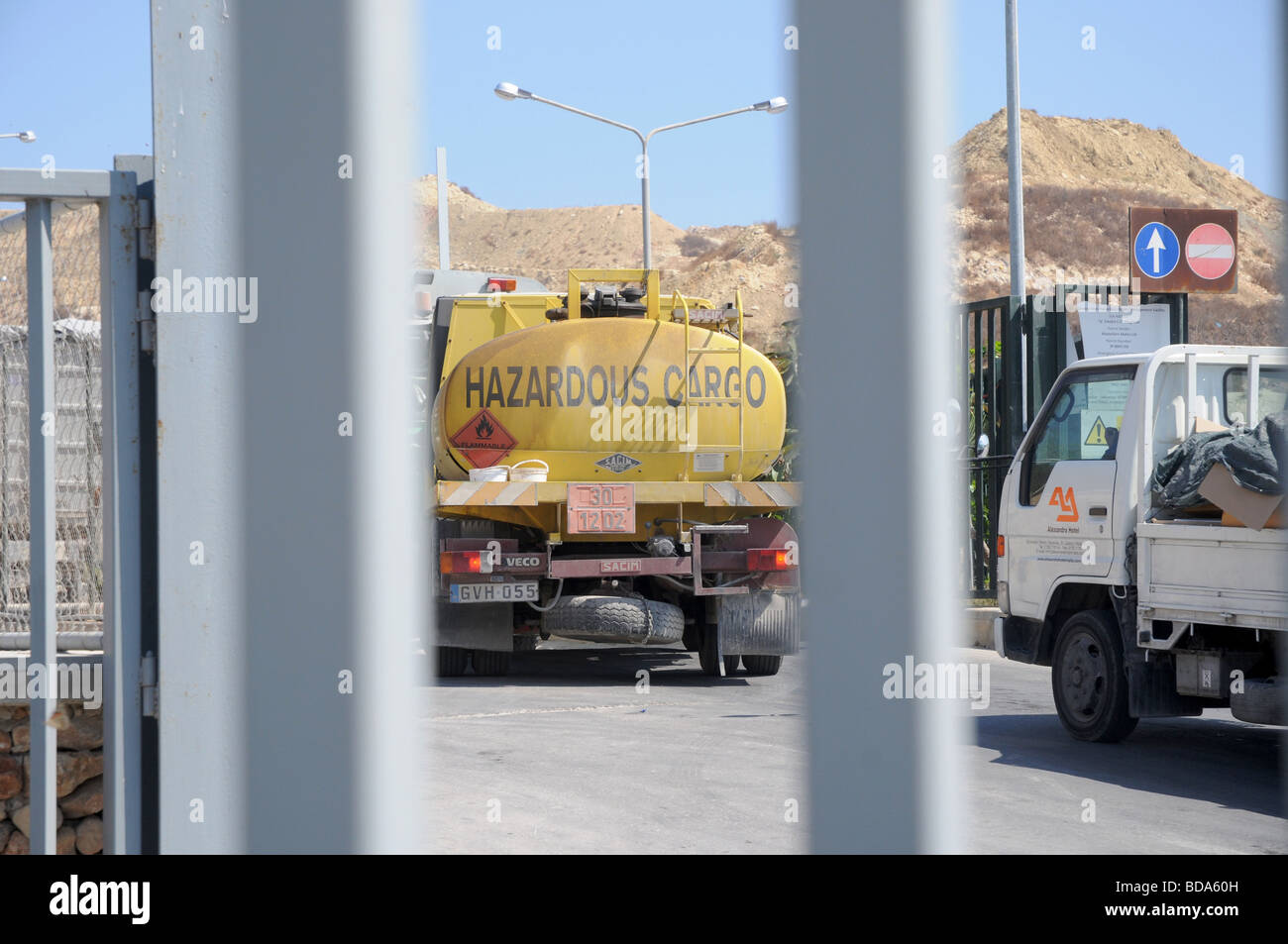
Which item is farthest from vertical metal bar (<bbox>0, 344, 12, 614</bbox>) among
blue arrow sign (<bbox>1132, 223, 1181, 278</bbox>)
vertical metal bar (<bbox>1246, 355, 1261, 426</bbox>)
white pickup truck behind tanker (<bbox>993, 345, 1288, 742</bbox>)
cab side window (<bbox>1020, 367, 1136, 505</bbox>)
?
blue arrow sign (<bbox>1132, 223, 1181, 278</bbox>)

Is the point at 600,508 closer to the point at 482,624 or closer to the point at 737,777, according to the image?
the point at 482,624

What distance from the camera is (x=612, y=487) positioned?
9.71 metres

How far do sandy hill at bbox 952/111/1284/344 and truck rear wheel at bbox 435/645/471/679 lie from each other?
3748 cm

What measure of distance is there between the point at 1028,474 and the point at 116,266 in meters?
6.48

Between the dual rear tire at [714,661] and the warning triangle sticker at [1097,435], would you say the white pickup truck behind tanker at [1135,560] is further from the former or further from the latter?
the dual rear tire at [714,661]

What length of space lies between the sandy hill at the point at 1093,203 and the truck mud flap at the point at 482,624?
37576 mm

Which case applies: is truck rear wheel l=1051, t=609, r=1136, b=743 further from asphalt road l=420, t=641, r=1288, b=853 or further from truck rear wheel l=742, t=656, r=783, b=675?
truck rear wheel l=742, t=656, r=783, b=675

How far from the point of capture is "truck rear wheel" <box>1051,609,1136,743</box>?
7547 millimetres

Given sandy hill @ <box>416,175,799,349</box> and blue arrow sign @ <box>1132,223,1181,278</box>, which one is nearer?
blue arrow sign @ <box>1132,223,1181,278</box>

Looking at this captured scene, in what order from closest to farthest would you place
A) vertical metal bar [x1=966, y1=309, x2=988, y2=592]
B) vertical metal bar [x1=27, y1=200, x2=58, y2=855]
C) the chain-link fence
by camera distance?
vertical metal bar [x1=27, y1=200, x2=58, y2=855] < the chain-link fence < vertical metal bar [x1=966, y1=309, x2=988, y2=592]

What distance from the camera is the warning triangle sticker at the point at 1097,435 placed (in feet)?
25.8

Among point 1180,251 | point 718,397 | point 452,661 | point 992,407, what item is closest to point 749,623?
point 718,397

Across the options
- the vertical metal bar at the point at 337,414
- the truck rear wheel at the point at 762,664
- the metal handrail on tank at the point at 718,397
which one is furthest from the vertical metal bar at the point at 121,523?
the truck rear wheel at the point at 762,664
